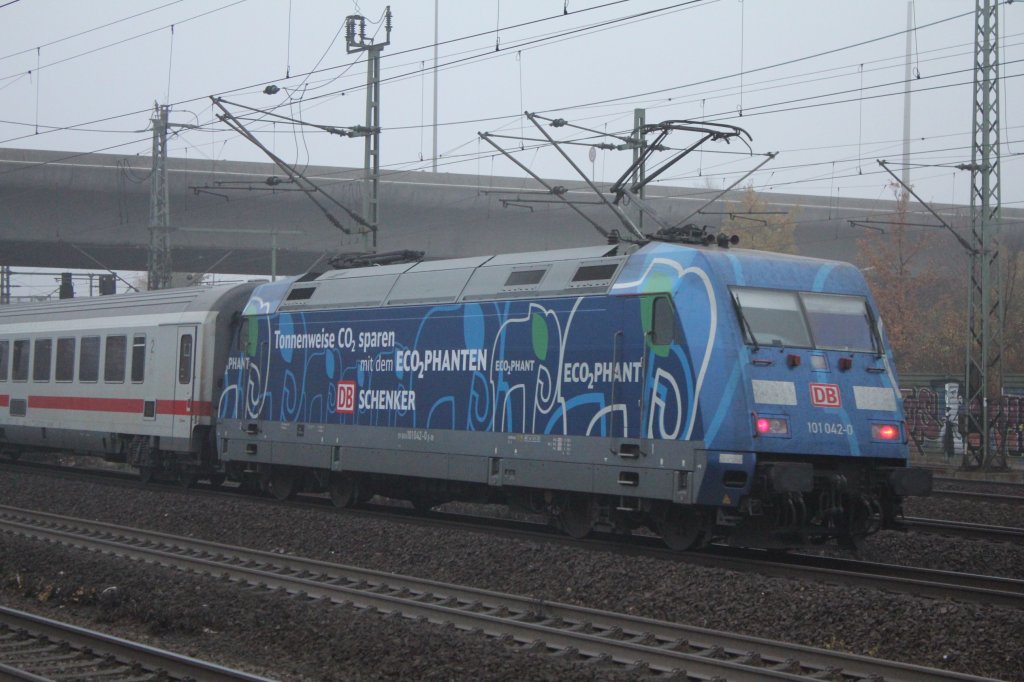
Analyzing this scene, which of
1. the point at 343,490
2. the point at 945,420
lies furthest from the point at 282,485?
the point at 945,420

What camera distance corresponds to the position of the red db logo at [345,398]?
57.2 ft

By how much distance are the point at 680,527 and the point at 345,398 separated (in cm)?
618

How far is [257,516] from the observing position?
1722 centimetres

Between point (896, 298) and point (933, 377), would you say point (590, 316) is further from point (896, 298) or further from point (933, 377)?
point (896, 298)

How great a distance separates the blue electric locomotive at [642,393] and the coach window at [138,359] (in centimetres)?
634

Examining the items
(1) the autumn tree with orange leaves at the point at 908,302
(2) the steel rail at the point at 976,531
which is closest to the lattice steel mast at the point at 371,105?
(2) the steel rail at the point at 976,531

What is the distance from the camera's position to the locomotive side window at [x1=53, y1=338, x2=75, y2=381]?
78.7ft

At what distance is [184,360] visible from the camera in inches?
825

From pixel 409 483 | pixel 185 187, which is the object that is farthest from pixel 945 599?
pixel 185 187

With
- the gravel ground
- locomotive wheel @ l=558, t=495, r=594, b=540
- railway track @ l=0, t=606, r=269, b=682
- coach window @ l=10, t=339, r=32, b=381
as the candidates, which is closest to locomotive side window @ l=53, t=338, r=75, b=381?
coach window @ l=10, t=339, r=32, b=381

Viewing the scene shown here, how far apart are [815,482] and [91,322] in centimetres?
1602

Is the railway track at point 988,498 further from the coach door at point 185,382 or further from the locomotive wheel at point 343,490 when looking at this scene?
the coach door at point 185,382

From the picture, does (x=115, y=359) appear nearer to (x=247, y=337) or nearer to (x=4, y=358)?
(x=247, y=337)

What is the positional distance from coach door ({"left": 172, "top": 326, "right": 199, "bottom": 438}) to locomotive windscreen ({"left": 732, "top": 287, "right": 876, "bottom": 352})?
11243 mm
